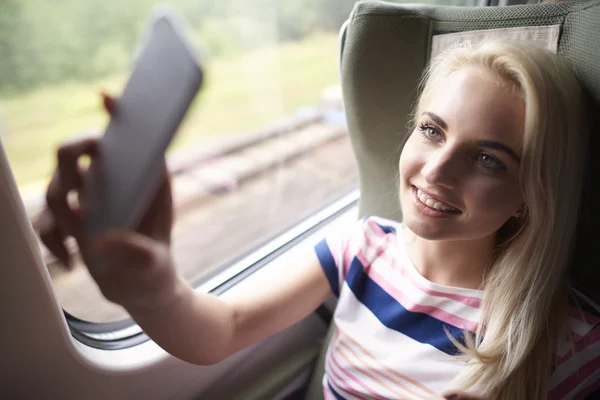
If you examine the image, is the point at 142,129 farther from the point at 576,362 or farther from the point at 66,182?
the point at 576,362

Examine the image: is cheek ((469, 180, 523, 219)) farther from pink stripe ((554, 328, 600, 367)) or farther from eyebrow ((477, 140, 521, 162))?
pink stripe ((554, 328, 600, 367))

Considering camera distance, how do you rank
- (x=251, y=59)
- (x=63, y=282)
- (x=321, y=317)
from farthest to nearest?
(x=251, y=59) < (x=321, y=317) < (x=63, y=282)

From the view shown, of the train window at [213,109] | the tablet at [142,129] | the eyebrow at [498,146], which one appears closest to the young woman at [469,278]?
the eyebrow at [498,146]

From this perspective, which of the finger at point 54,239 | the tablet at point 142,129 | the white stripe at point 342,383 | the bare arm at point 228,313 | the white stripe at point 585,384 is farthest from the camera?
the white stripe at point 342,383

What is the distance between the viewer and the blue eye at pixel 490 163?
27.5 inches

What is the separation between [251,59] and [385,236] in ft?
2.41

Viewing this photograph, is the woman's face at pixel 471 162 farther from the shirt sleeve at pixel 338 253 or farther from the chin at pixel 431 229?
the shirt sleeve at pixel 338 253

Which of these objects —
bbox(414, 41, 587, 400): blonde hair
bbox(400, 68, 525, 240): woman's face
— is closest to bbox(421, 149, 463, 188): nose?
bbox(400, 68, 525, 240): woman's face

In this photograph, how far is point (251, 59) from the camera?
1320 millimetres

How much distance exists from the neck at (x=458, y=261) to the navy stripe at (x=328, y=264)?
196mm

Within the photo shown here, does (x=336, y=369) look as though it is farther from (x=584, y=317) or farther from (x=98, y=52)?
(x=98, y=52)

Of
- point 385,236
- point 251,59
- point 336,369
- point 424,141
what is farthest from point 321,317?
point 251,59

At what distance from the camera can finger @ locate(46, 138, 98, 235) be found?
0.49 meters

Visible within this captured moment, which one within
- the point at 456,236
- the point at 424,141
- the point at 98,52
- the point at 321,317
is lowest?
the point at 321,317
